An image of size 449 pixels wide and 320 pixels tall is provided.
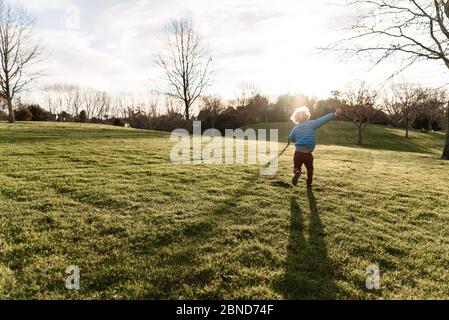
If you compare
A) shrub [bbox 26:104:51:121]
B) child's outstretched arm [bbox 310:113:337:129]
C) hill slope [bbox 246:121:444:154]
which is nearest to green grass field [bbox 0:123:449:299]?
child's outstretched arm [bbox 310:113:337:129]

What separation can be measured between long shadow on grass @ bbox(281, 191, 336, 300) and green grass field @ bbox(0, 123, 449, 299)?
0.07 feet

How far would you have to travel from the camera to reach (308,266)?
491 centimetres

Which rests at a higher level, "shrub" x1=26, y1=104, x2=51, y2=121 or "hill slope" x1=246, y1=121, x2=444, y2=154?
"shrub" x1=26, y1=104, x2=51, y2=121

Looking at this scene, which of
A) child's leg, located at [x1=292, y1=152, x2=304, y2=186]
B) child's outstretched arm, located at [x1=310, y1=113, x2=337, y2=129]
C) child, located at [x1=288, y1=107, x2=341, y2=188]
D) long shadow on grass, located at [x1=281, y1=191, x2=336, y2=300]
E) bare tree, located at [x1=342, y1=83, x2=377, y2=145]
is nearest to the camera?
long shadow on grass, located at [x1=281, y1=191, x2=336, y2=300]

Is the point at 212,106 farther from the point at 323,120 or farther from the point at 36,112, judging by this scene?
the point at 323,120

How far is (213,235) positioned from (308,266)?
1721 mm

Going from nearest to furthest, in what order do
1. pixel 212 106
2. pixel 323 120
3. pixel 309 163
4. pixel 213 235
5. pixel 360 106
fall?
pixel 213 235 < pixel 323 120 < pixel 309 163 < pixel 360 106 < pixel 212 106

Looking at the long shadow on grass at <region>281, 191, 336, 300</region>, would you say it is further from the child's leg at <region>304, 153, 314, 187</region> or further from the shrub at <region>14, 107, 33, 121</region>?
the shrub at <region>14, 107, 33, 121</region>

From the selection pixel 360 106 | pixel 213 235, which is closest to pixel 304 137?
pixel 213 235

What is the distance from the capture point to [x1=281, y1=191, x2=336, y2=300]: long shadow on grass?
424cm

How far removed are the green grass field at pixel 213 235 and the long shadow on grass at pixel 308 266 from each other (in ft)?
0.07

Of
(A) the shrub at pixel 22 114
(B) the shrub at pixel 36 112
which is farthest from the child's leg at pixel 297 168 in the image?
(B) the shrub at pixel 36 112

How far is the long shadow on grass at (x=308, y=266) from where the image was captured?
13.9 ft

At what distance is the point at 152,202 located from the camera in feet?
24.7
